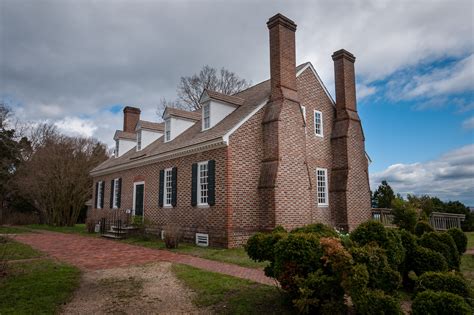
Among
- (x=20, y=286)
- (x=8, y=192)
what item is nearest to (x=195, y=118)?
(x=20, y=286)

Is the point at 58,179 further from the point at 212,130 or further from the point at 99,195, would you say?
the point at 212,130

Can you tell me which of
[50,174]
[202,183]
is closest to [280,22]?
[202,183]

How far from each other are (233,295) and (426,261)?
12.4ft

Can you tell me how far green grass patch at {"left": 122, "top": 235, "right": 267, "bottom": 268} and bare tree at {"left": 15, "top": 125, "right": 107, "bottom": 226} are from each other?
14.9 metres

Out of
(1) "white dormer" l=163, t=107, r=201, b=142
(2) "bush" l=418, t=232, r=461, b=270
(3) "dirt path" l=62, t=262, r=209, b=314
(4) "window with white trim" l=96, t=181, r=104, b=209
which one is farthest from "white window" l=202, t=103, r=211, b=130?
(4) "window with white trim" l=96, t=181, r=104, b=209

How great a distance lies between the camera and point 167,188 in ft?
52.1

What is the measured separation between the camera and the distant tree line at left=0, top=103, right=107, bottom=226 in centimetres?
2570

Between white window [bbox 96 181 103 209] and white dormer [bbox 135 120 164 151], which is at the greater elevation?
white dormer [bbox 135 120 164 151]

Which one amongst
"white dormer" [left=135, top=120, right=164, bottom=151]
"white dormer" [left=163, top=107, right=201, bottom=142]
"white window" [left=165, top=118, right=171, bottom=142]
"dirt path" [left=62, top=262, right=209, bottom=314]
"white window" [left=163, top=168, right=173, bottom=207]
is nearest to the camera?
"dirt path" [left=62, top=262, right=209, bottom=314]

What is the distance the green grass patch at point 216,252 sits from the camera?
9.20 meters

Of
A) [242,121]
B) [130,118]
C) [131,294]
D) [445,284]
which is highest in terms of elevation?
[130,118]

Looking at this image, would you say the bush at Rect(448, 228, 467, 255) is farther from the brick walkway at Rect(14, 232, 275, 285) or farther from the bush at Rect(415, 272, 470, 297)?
the brick walkway at Rect(14, 232, 275, 285)

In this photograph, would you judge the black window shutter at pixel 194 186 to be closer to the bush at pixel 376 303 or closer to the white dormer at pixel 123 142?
the bush at pixel 376 303

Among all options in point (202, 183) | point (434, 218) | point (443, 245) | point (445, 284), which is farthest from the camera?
point (434, 218)
